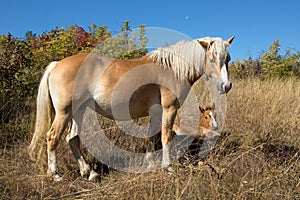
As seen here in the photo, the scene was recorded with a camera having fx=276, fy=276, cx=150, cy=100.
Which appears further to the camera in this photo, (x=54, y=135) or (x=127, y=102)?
(x=127, y=102)

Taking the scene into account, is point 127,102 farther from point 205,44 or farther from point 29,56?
point 29,56

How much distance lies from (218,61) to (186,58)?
43cm

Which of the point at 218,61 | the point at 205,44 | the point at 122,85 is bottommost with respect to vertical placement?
the point at 122,85

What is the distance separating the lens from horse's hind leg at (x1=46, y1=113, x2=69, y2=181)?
332 centimetres

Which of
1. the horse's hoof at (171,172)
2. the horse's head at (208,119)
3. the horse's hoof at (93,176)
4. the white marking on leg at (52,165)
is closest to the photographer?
the horse's hoof at (171,172)

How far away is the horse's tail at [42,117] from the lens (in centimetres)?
351

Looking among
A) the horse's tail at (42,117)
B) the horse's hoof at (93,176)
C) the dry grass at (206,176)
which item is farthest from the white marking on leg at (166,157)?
the horse's tail at (42,117)

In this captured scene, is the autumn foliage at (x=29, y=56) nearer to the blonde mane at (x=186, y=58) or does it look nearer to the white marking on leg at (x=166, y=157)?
the blonde mane at (x=186, y=58)

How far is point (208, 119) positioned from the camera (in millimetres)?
4625

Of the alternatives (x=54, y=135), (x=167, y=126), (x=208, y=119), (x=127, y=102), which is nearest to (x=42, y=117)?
(x=54, y=135)

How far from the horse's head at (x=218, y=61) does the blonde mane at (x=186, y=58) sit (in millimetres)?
41

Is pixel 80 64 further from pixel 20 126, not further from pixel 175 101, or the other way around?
pixel 20 126

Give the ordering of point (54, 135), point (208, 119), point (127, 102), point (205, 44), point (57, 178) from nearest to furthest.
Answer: point (57, 178), point (54, 135), point (127, 102), point (205, 44), point (208, 119)

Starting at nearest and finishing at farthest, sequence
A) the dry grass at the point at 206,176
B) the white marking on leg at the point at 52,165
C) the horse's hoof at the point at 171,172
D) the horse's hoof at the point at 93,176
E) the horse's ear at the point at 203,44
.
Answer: the dry grass at the point at 206,176, the horse's hoof at the point at 171,172, the white marking on leg at the point at 52,165, the horse's hoof at the point at 93,176, the horse's ear at the point at 203,44
